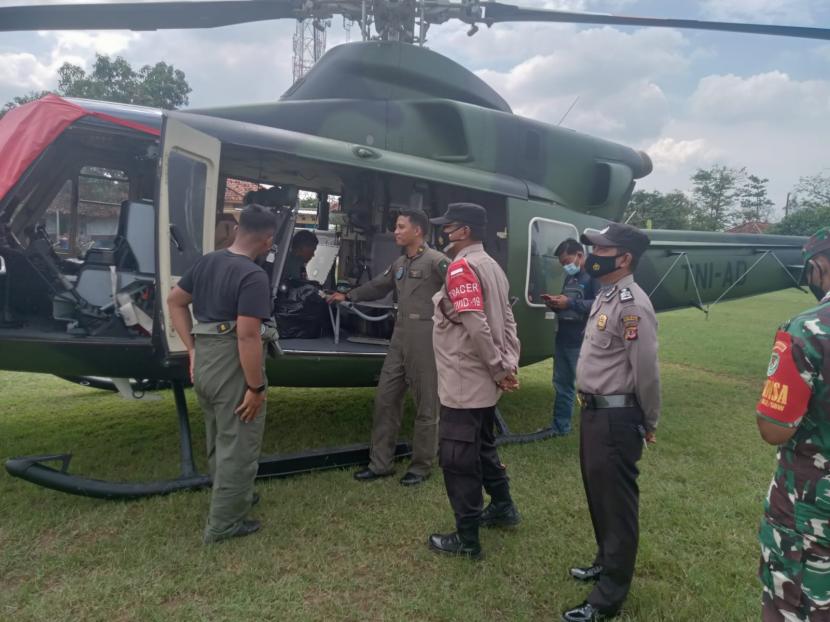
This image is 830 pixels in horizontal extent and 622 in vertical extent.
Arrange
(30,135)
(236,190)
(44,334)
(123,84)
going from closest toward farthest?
(30,135)
(44,334)
(236,190)
(123,84)

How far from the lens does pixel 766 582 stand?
1.84 meters

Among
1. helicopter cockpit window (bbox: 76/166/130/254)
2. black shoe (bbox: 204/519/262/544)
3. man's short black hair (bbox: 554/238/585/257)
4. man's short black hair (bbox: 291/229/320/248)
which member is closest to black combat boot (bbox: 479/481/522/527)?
black shoe (bbox: 204/519/262/544)

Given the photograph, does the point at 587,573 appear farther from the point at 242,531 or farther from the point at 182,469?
the point at 182,469

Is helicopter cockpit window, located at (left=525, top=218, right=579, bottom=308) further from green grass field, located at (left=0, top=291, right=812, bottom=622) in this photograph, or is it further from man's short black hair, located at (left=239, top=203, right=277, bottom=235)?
man's short black hair, located at (left=239, top=203, right=277, bottom=235)

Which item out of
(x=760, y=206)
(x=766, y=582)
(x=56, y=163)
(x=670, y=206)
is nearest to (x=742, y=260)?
(x=766, y=582)

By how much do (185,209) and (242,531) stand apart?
1858 millimetres

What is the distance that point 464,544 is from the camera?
3.00 m

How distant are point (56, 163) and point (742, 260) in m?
7.46

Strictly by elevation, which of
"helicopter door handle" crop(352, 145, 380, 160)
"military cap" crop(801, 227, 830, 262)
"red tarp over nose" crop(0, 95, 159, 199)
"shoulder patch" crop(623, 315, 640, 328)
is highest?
"helicopter door handle" crop(352, 145, 380, 160)

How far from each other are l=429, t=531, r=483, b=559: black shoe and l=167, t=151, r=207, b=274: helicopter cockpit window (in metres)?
2.11

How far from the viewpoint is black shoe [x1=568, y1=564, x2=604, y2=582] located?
2820 millimetres

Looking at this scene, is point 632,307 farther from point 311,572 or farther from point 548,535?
point 311,572

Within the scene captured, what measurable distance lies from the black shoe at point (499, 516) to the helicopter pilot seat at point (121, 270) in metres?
2.41

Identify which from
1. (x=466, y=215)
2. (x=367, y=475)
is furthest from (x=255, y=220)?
(x=367, y=475)
